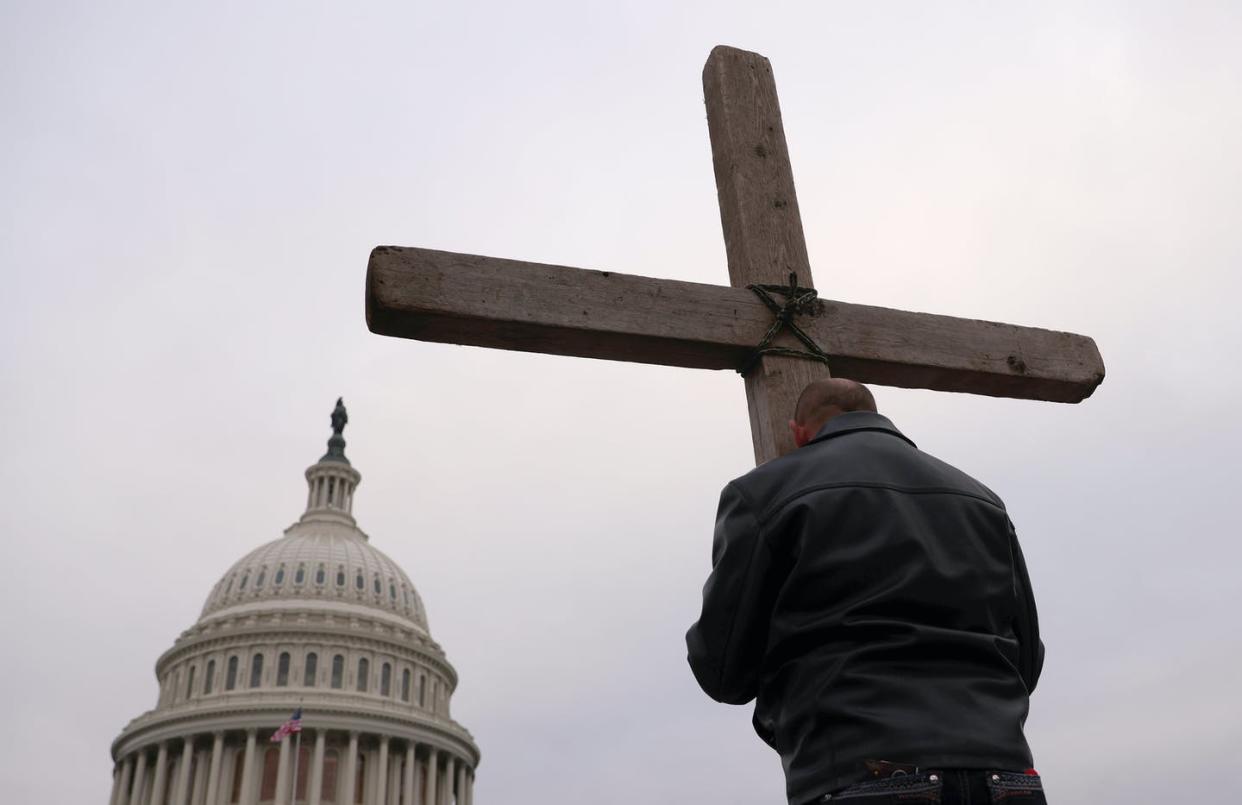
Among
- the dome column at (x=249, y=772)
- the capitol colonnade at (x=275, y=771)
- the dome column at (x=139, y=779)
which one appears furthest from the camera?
the dome column at (x=139, y=779)

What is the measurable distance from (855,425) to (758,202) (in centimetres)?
200

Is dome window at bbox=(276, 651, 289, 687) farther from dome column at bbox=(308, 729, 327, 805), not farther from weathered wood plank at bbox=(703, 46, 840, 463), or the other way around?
weathered wood plank at bbox=(703, 46, 840, 463)

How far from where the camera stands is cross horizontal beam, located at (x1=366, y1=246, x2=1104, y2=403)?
4043 mm

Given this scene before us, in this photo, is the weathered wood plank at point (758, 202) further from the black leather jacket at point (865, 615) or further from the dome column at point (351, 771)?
the dome column at point (351, 771)

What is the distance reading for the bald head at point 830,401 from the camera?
3.38 metres

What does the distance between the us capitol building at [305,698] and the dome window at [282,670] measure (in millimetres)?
114

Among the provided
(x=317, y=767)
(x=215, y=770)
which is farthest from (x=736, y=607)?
(x=215, y=770)

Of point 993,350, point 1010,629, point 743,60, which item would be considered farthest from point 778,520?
point 743,60

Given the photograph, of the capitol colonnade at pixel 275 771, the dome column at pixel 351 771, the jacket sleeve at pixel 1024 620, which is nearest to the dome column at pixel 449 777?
the capitol colonnade at pixel 275 771

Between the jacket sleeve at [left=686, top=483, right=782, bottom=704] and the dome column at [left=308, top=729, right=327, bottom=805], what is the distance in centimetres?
7730

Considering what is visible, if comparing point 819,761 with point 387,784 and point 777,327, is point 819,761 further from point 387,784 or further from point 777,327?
point 387,784

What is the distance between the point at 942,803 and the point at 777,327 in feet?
7.63

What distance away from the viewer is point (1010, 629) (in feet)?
9.93

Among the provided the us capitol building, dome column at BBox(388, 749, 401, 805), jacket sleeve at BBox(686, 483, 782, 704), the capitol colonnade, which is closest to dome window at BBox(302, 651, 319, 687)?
the us capitol building
